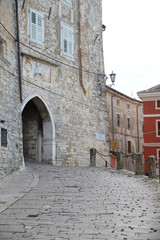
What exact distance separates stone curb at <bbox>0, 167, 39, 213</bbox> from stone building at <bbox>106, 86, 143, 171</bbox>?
22.0 m

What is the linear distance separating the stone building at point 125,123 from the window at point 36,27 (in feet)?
56.9

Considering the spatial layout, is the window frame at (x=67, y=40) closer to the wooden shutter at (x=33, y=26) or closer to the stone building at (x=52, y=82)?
the stone building at (x=52, y=82)

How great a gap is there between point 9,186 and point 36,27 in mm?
9289

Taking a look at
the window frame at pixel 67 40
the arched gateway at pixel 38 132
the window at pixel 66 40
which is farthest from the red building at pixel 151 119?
the arched gateway at pixel 38 132

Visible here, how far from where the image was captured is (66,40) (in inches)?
739

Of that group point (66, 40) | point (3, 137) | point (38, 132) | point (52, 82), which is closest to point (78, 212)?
point (3, 137)

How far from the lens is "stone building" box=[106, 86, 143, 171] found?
116ft

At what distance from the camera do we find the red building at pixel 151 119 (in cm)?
3105

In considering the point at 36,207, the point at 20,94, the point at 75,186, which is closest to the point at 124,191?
the point at 75,186

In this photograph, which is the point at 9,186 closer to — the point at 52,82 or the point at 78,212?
the point at 78,212

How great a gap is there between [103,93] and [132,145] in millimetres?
19189

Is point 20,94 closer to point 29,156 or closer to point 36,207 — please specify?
point 29,156

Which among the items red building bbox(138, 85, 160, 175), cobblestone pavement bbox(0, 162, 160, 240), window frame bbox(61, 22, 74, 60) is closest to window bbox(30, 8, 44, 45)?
window frame bbox(61, 22, 74, 60)

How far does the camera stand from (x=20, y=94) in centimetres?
1477
